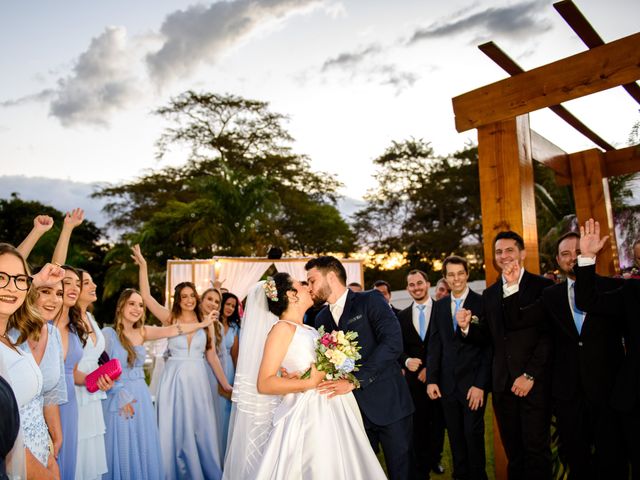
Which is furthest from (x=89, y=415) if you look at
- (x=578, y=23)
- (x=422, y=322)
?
(x=578, y=23)

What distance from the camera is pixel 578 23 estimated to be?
398cm

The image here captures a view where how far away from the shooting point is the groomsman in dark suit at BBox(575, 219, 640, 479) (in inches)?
134

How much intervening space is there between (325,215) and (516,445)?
96.6ft

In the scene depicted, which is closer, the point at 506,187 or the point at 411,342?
the point at 506,187

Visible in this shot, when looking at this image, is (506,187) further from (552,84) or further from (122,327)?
(122,327)

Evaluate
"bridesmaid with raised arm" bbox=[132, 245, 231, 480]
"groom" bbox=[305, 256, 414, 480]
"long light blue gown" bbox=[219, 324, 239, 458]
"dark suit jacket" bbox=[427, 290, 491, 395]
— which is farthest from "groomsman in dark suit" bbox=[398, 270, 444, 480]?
"long light blue gown" bbox=[219, 324, 239, 458]

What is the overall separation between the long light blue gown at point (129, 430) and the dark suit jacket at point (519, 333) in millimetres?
3234

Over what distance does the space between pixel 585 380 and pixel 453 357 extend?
4.06 feet

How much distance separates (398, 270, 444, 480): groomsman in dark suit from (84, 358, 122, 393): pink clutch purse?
9.61 feet

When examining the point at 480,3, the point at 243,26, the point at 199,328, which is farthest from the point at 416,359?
the point at 243,26

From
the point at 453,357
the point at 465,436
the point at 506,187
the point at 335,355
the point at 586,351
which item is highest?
the point at 506,187

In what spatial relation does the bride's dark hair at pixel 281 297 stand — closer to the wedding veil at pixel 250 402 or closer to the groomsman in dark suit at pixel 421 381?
the wedding veil at pixel 250 402

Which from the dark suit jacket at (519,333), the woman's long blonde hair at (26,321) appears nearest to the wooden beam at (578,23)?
the dark suit jacket at (519,333)

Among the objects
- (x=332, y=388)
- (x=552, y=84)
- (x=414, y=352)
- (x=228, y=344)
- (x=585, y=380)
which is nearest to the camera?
(x=332, y=388)
